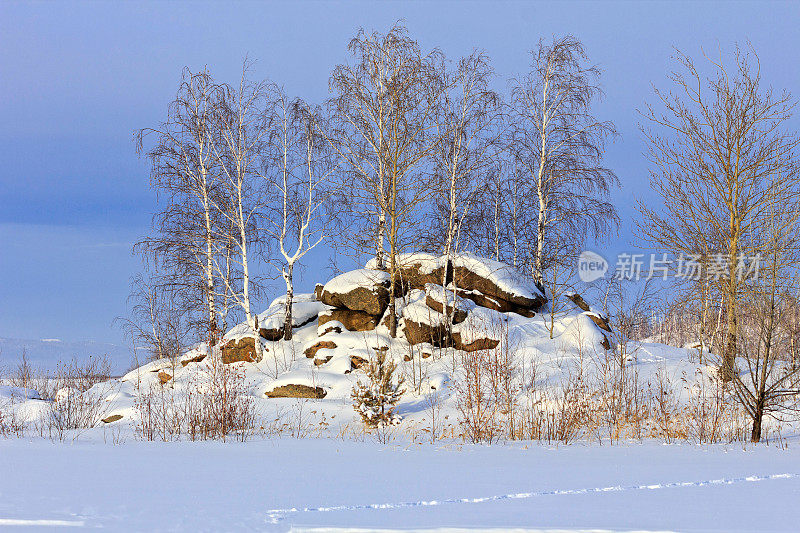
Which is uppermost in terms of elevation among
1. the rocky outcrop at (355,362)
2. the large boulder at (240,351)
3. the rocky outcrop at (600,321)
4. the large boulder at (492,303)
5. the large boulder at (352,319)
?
the large boulder at (492,303)

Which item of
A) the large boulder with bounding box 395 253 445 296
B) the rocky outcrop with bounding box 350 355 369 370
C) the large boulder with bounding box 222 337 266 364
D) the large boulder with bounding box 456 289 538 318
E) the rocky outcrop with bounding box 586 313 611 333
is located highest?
the large boulder with bounding box 395 253 445 296

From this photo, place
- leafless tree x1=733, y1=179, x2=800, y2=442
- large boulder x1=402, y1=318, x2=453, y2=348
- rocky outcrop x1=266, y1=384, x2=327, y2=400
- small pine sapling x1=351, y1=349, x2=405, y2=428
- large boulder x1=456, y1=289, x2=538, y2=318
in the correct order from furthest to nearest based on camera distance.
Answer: large boulder x1=456, y1=289, x2=538, y2=318 → large boulder x1=402, y1=318, x2=453, y2=348 → rocky outcrop x1=266, y1=384, x2=327, y2=400 → small pine sapling x1=351, y1=349, x2=405, y2=428 → leafless tree x1=733, y1=179, x2=800, y2=442

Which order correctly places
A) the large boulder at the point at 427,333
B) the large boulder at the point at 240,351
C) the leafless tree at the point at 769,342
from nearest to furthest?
the leafless tree at the point at 769,342 → the large boulder at the point at 427,333 → the large boulder at the point at 240,351

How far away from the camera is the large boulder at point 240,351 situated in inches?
711

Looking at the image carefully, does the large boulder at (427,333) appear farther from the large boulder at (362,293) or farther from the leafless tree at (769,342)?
the leafless tree at (769,342)

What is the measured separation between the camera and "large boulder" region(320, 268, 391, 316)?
57.4ft

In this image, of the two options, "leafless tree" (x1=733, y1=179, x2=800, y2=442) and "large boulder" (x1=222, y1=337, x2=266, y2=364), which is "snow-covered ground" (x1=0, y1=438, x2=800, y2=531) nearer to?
"leafless tree" (x1=733, y1=179, x2=800, y2=442)

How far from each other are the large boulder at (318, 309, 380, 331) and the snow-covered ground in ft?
31.2

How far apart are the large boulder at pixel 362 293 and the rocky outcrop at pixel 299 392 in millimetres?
3825

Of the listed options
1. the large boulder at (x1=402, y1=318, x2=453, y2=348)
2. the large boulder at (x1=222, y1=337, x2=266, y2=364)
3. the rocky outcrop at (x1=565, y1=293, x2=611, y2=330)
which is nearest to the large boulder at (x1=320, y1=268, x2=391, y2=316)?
the large boulder at (x1=402, y1=318, x2=453, y2=348)

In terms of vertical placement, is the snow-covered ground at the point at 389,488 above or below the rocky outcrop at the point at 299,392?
below

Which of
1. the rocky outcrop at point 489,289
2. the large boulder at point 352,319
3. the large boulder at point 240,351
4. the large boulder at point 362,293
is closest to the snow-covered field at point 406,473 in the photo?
the large boulder at point 352,319

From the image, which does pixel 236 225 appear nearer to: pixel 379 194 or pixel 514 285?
pixel 379 194

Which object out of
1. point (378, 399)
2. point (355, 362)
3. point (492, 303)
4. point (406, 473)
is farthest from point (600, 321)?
point (406, 473)
